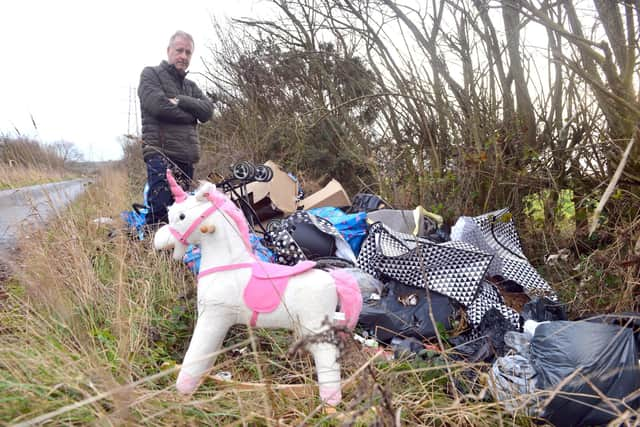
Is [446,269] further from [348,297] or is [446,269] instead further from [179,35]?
[179,35]

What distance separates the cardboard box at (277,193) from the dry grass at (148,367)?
3.51 ft

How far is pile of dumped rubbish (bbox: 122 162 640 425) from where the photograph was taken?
1.31 metres

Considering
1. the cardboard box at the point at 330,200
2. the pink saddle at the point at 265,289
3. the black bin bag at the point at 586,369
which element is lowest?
the black bin bag at the point at 586,369

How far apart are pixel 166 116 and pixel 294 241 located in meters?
1.53

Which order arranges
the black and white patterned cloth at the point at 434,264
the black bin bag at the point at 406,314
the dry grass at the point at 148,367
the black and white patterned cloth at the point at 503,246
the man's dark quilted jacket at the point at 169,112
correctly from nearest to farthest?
the dry grass at the point at 148,367 < the black bin bag at the point at 406,314 < the black and white patterned cloth at the point at 434,264 < the black and white patterned cloth at the point at 503,246 < the man's dark quilted jacket at the point at 169,112

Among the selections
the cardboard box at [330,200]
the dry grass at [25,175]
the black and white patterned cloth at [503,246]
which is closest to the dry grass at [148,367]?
the dry grass at [25,175]

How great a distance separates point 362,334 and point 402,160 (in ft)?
6.91

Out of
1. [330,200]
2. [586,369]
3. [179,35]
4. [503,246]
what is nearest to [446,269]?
[503,246]

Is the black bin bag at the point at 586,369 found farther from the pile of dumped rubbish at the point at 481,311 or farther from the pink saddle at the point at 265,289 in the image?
the pink saddle at the point at 265,289

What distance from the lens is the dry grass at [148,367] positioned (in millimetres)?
1030

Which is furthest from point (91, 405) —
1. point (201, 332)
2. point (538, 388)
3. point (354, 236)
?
point (354, 236)

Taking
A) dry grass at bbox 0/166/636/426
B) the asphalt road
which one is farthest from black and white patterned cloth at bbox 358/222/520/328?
the asphalt road

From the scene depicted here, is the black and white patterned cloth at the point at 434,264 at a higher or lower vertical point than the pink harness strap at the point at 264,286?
lower

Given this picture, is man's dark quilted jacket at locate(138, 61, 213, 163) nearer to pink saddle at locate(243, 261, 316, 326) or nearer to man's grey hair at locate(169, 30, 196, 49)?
man's grey hair at locate(169, 30, 196, 49)
